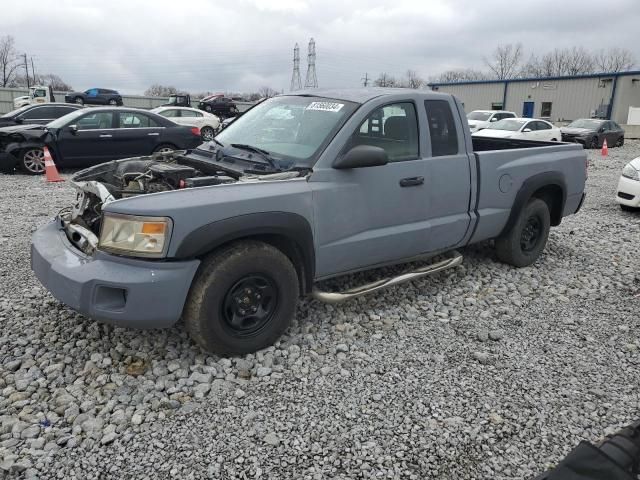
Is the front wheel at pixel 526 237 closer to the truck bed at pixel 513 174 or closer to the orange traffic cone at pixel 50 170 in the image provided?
the truck bed at pixel 513 174

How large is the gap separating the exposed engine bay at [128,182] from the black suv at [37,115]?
10.4 meters

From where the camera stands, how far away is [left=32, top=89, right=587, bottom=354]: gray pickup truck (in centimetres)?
300

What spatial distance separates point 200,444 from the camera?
264 centimetres

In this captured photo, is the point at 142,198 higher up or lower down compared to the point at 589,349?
higher up

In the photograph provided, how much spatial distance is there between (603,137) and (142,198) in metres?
24.7

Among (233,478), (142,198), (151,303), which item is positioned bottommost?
(233,478)

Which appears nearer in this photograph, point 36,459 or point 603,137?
point 36,459

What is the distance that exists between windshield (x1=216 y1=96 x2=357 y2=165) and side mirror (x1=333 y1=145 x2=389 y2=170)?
0.22 meters

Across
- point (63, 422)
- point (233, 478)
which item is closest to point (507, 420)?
point (233, 478)

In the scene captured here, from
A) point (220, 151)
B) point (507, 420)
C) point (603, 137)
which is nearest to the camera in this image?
point (507, 420)

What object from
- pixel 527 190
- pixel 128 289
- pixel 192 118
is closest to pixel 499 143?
pixel 527 190

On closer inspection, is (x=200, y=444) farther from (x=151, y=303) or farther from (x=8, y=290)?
(x=8, y=290)

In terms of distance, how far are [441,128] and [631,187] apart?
545 centimetres

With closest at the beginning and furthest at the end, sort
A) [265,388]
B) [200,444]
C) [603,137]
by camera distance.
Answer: [200,444]
[265,388]
[603,137]
